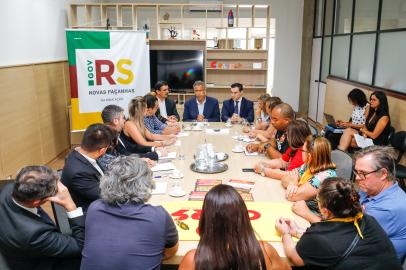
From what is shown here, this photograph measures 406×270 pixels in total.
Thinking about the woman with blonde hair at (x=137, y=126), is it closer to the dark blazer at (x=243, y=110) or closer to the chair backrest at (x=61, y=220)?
the chair backrest at (x=61, y=220)

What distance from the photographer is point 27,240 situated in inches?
63.9

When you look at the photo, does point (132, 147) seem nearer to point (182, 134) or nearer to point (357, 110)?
point (182, 134)

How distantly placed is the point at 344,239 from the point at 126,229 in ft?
3.20

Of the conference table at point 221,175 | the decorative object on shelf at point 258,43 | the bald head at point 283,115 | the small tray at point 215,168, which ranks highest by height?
the decorative object on shelf at point 258,43

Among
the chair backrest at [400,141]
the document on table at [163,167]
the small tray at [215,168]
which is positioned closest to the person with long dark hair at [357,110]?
the chair backrest at [400,141]

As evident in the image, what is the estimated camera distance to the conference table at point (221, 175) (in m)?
2.03

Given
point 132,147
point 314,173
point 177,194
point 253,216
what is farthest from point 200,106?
point 253,216

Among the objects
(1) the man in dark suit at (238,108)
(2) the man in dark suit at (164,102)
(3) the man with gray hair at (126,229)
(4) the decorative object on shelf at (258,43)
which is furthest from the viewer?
(4) the decorative object on shelf at (258,43)

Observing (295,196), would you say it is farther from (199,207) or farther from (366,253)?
(366,253)

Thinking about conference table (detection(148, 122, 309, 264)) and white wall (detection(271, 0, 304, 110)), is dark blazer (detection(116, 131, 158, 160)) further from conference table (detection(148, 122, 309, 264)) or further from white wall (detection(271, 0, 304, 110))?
white wall (detection(271, 0, 304, 110))

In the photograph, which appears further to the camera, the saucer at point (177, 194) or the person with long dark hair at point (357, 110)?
the person with long dark hair at point (357, 110)

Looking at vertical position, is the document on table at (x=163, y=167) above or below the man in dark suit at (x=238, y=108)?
below

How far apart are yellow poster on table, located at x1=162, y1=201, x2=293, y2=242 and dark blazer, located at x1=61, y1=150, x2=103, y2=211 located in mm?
498

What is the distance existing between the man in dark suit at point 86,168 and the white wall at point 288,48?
7374 mm
